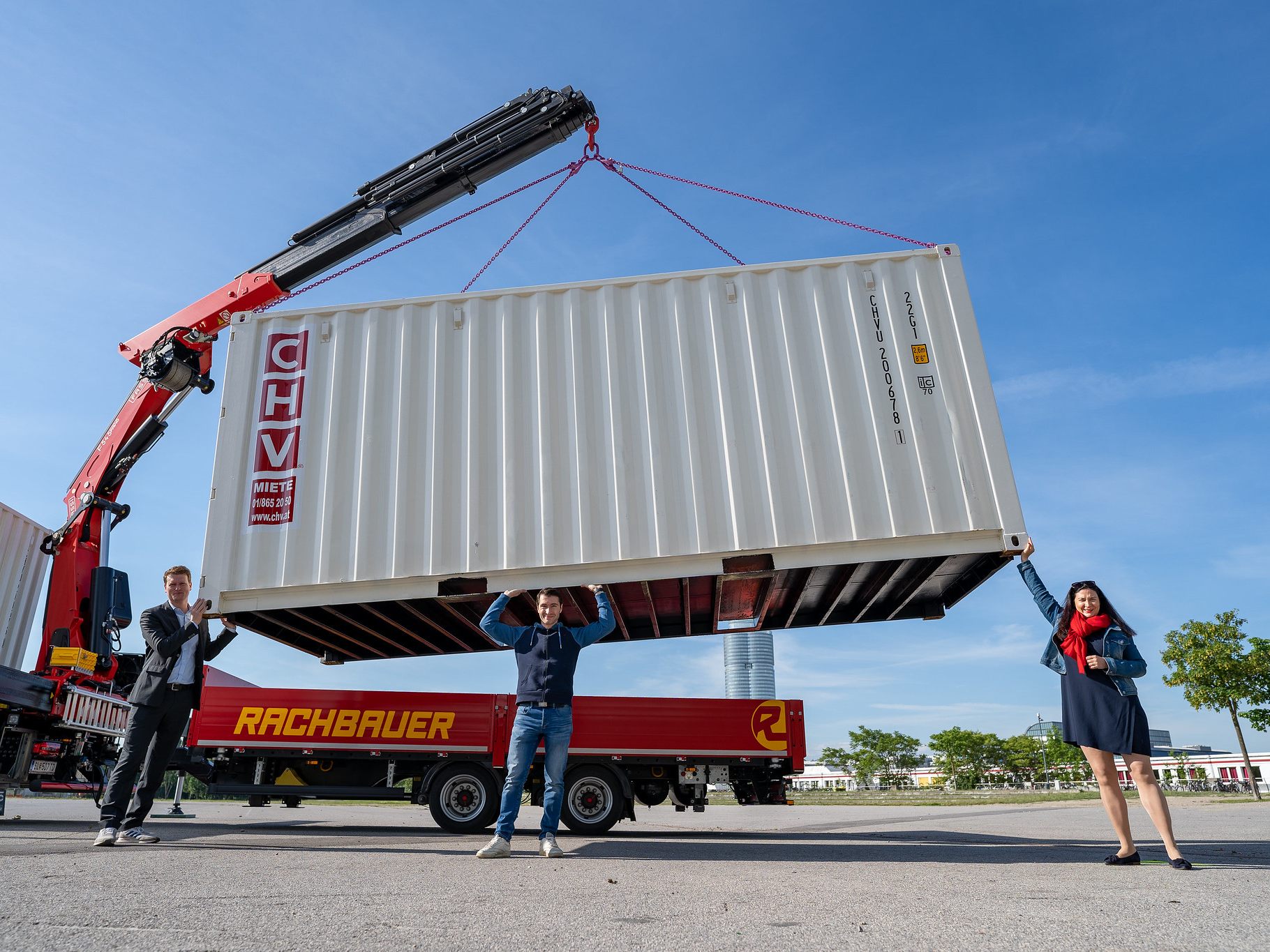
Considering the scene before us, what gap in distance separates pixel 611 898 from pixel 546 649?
6.33 ft

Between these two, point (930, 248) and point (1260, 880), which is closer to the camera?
point (1260, 880)

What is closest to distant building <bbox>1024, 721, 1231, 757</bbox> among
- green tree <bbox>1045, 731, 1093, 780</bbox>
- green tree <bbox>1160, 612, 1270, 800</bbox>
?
green tree <bbox>1045, 731, 1093, 780</bbox>

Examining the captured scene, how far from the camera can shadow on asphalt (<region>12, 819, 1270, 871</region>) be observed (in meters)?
4.96

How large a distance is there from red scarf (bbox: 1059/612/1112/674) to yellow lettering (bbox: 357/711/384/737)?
6.63 m

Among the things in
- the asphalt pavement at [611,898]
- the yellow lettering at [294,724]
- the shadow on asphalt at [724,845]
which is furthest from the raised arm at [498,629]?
the yellow lettering at [294,724]

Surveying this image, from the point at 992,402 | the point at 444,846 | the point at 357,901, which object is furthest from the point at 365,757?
the point at 992,402

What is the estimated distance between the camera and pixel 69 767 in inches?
336

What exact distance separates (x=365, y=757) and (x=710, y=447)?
5.18 m

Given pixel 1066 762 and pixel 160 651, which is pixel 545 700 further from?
pixel 1066 762

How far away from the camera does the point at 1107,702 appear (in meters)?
4.32

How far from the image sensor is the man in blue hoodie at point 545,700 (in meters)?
4.75

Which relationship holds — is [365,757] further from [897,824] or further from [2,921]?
[897,824]

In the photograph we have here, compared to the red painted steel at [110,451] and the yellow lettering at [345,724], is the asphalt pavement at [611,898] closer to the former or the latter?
the yellow lettering at [345,724]

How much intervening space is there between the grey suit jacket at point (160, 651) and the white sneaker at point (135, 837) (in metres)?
0.83
